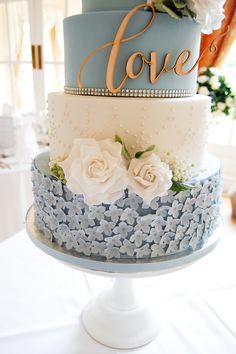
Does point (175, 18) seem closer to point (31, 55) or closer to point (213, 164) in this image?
point (213, 164)

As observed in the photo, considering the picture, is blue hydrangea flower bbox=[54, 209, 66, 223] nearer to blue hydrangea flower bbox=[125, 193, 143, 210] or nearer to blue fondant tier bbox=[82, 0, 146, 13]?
blue hydrangea flower bbox=[125, 193, 143, 210]

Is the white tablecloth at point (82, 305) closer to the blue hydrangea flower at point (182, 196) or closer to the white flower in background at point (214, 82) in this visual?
the blue hydrangea flower at point (182, 196)

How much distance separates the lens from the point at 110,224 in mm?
662

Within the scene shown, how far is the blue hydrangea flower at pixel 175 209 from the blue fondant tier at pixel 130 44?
0.26 metres

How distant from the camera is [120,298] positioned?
920 mm

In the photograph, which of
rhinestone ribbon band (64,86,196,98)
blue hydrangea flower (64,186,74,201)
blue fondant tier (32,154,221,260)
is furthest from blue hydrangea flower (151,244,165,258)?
rhinestone ribbon band (64,86,196,98)

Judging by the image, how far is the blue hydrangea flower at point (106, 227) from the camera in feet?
2.17

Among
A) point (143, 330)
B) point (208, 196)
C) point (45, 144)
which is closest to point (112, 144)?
point (208, 196)

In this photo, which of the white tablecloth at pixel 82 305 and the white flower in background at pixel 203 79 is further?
the white flower in background at pixel 203 79

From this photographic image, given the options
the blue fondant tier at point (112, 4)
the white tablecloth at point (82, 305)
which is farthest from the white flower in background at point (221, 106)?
the blue fondant tier at point (112, 4)

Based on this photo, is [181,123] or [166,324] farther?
[166,324]

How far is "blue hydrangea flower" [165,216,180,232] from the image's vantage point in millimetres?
681

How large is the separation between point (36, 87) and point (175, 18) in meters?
2.29

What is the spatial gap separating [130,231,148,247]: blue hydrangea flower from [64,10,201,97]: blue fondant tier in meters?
0.31
